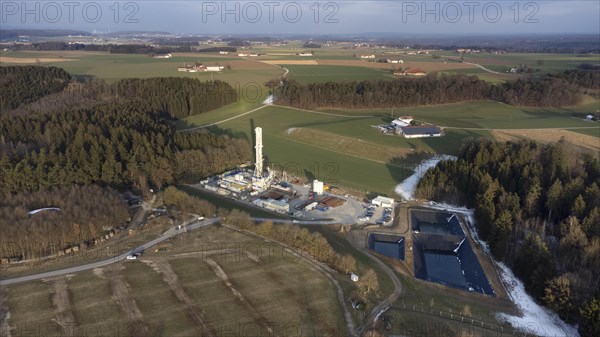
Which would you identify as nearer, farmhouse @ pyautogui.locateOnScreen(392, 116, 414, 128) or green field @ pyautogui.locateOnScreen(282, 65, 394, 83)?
farmhouse @ pyautogui.locateOnScreen(392, 116, 414, 128)

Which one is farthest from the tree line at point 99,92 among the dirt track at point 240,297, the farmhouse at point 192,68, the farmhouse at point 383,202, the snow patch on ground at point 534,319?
the snow patch on ground at point 534,319

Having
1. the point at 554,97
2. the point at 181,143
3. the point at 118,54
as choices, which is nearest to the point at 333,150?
the point at 181,143

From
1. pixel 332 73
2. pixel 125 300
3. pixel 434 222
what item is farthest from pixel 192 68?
pixel 125 300

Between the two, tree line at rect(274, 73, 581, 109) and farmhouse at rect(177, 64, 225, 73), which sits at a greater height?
farmhouse at rect(177, 64, 225, 73)

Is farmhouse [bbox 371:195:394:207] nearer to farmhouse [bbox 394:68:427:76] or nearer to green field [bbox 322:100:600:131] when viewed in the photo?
green field [bbox 322:100:600:131]

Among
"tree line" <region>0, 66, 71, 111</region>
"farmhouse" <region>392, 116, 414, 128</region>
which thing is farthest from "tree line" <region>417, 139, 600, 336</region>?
"tree line" <region>0, 66, 71, 111</region>

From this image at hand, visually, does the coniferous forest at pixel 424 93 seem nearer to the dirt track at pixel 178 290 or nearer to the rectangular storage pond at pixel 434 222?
the rectangular storage pond at pixel 434 222

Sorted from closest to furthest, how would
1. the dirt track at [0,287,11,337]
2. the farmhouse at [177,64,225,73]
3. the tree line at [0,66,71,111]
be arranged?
the dirt track at [0,287,11,337]
the tree line at [0,66,71,111]
the farmhouse at [177,64,225,73]
